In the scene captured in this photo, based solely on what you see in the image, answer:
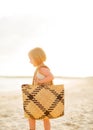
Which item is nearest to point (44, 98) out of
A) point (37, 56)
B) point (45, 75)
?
point (45, 75)

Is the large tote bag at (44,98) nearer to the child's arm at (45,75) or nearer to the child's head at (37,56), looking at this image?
the child's arm at (45,75)

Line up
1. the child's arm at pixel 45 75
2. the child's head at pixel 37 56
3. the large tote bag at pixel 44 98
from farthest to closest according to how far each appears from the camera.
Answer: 1. the child's head at pixel 37 56
2. the child's arm at pixel 45 75
3. the large tote bag at pixel 44 98

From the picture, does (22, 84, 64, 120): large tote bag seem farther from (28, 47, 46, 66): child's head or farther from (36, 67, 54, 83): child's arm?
(28, 47, 46, 66): child's head

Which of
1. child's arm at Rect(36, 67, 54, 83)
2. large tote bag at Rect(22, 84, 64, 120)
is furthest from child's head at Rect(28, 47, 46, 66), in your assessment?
large tote bag at Rect(22, 84, 64, 120)

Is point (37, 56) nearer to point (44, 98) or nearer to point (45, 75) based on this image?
point (45, 75)

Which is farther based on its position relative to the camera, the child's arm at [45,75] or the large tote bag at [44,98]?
the child's arm at [45,75]

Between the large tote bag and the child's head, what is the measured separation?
0.46 metres

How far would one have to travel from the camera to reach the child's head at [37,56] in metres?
5.40

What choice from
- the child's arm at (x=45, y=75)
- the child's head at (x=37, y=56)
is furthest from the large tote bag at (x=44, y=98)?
the child's head at (x=37, y=56)

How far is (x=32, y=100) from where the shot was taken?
5.11 m

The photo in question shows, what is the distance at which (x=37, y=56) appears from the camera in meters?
5.40

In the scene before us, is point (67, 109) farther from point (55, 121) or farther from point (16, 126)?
point (16, 126)

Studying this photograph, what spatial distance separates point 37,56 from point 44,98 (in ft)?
2.23

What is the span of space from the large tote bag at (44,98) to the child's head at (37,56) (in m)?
0.46
